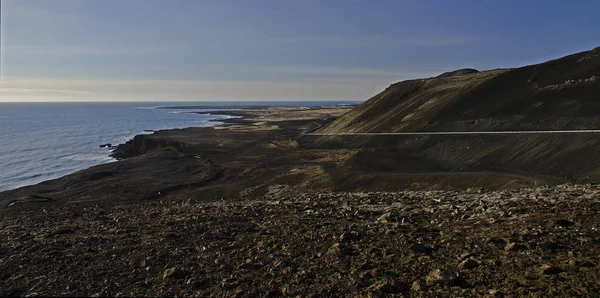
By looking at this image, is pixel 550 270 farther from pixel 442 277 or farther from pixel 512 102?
Answer: pixel 512 102

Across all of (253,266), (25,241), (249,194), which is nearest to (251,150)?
(249,194)

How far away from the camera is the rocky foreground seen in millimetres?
6062

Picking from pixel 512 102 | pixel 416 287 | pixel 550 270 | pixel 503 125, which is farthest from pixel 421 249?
pixel 512 102

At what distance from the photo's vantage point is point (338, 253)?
7684mm

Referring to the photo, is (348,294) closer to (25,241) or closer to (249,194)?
(25,241)

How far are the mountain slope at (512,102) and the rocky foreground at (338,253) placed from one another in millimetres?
16078

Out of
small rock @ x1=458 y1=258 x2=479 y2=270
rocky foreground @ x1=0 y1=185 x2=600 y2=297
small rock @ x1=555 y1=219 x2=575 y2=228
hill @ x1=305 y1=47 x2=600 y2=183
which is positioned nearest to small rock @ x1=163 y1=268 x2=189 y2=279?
rocky foreground @ x1=0 y1=185 x2=600 y2=297

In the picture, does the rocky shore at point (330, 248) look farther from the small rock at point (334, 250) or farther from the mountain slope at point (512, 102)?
the mountain slope at point (512, 102)

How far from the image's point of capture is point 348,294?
19.5ft

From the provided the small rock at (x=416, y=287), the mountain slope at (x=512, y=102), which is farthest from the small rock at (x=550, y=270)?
the mountain slope at (x=512, y=102)

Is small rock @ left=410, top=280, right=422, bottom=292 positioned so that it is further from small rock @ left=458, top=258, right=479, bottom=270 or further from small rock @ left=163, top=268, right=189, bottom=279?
small rock @ left=163, top=268, right=189, bottom=279

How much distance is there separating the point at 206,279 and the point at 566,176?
57.5ft

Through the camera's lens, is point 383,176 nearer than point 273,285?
No

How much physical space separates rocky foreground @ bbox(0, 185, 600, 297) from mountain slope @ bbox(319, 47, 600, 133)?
52.7 ft
